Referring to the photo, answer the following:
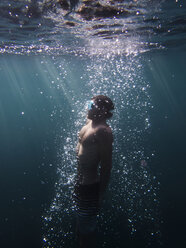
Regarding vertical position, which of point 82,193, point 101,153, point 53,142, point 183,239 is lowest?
point 53,142

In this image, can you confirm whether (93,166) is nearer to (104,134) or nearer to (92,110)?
(104,134)

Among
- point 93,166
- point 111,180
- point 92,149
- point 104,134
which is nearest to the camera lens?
point 104,134

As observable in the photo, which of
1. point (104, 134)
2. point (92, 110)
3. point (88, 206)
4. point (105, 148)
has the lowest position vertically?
point (88, 206)

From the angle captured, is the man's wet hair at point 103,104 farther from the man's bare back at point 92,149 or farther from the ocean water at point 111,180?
the ocean water at point 111,180

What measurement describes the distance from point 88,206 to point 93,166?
0.74m

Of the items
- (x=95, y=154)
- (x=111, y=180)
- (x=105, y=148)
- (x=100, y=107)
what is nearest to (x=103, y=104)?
(x=100, y=107)

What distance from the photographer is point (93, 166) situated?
3.55 m

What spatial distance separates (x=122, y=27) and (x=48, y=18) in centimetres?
406

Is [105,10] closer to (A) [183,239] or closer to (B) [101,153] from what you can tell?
(B) [101,153]

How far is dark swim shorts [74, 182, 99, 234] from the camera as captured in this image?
11.8 feet

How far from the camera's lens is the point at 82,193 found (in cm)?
364

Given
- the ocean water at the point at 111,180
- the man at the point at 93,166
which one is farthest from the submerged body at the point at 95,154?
the ocean water at the point at 111,180

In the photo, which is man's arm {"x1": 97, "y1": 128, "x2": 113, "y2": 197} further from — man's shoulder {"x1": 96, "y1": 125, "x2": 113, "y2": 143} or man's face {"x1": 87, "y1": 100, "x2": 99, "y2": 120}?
man's face {"x1": 87, "y1": 100, "x2": 99, "y2": 120}

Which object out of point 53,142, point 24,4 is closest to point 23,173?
point 53,142
